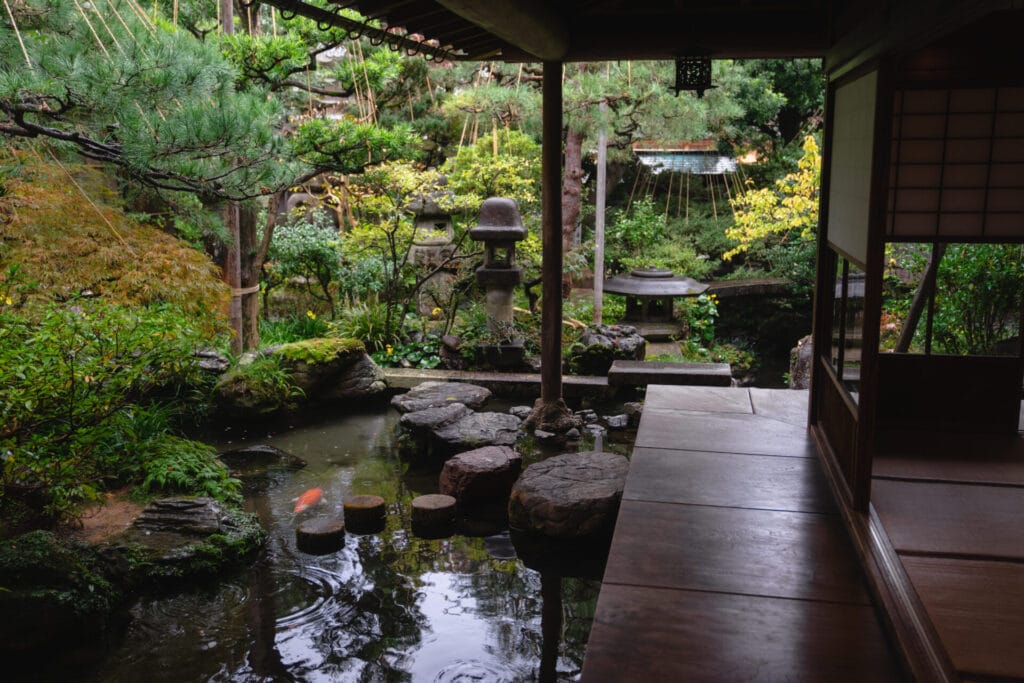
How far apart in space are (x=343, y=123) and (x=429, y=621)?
422 cm

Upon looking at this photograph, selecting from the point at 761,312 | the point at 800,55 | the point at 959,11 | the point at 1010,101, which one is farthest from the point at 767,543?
the point at 761,312

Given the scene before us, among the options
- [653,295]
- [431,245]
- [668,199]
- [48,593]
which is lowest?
[48,593]

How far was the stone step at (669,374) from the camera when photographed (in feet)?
25.5

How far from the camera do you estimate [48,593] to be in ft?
12.6

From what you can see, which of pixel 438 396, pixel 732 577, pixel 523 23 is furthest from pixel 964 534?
pixel 438 396

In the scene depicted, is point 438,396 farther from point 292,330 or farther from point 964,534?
point 964,534

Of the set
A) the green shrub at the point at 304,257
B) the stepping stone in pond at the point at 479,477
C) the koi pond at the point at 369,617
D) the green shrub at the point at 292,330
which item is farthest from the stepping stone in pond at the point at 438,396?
the green shrub at the point at 304,257

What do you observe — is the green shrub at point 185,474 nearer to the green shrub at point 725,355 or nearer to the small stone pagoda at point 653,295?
the small stone pagoda at point 653,295

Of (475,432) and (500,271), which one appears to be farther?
(500,271)

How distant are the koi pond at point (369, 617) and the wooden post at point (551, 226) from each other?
190 centimetres

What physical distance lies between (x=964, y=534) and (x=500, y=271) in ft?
19.1

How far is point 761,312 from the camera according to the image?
13164 millimetres

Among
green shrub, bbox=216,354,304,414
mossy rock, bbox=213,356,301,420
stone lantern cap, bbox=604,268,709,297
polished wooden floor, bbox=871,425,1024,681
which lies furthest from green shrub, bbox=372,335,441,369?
polished wooden floor, bbox=871,425,1024,681

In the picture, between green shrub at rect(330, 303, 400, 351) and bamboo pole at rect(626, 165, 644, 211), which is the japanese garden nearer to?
green shrub at rect(330, 303, 400, 351)
